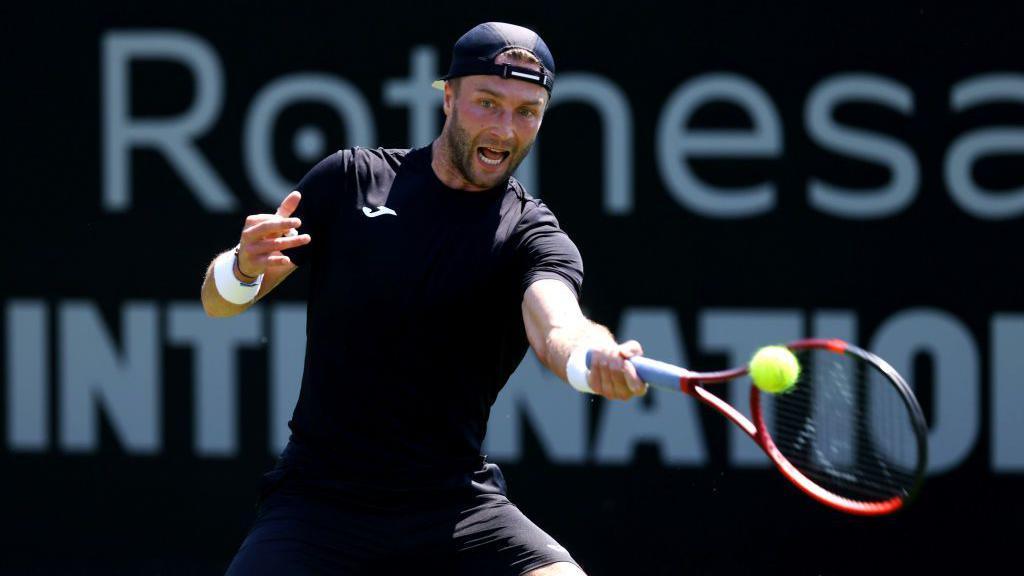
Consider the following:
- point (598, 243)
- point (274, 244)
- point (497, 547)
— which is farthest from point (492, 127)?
point (598, 243)

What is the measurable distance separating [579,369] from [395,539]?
2.30ft

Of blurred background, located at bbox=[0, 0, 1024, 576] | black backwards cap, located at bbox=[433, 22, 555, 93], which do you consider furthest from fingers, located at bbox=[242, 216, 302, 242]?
blurred background, located at bbox=[0, 0, 1024, 576]

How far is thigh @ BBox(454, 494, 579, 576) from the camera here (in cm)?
340

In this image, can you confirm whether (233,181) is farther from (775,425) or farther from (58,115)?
(775,425)

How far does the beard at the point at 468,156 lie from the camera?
138 inches

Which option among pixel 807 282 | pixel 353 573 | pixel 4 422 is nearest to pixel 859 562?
pixel 807 282

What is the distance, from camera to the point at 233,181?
563cm

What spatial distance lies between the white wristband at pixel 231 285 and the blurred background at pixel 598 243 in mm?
2112

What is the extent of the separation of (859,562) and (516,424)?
4.35 ft

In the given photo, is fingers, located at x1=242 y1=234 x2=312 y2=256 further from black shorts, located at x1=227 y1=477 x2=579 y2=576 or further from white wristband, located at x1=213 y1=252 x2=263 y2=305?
black shorts, located at x1=227 y1=477 x2=579 y2=576

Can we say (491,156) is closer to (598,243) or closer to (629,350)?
(629,350)

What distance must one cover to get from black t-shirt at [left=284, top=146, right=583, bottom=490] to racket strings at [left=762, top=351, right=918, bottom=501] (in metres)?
0.75

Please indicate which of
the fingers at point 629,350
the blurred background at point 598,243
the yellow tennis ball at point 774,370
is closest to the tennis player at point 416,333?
the fingers at point 629,350

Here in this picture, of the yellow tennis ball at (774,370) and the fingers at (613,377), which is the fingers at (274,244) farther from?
the yellow tennis ball at (774,370)
